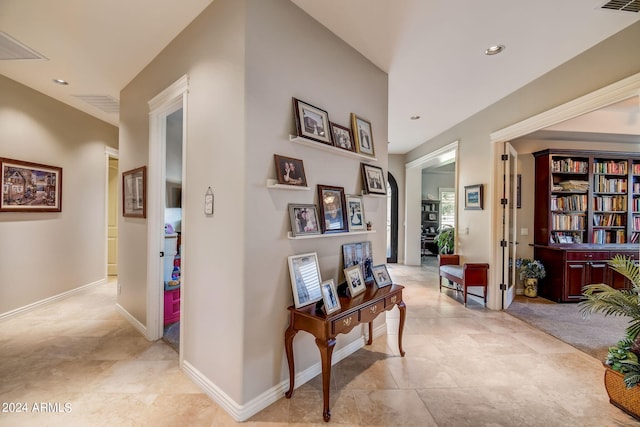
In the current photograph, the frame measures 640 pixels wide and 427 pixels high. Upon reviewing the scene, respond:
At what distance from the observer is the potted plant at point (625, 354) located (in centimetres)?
184

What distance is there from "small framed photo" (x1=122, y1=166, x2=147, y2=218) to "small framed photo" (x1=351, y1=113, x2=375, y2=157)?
214 cm

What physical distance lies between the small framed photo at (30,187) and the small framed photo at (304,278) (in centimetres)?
375

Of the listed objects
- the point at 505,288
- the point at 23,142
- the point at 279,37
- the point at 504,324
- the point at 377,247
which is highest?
the point at 279,37

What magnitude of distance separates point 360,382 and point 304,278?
3.14 ft

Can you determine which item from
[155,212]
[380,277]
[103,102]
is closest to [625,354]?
[380,277]

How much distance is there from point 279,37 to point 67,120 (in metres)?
3.99

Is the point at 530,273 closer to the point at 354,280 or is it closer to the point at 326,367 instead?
the point at 354,280

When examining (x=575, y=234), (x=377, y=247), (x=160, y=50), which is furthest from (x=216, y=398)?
(x=575, y=234)

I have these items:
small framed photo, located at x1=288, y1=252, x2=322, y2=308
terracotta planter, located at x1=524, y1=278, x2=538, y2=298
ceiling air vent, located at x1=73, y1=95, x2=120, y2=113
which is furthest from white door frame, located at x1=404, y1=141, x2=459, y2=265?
ceiling air vent, located at x1=73, y1=95, x2=120, y2=113

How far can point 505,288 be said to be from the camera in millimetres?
3918

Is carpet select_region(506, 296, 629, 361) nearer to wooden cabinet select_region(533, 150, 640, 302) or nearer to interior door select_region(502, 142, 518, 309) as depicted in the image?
interior door select_region(502, 142, 518, 309)

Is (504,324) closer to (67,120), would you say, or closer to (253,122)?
(253,122)

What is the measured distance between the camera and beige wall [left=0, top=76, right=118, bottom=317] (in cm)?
338

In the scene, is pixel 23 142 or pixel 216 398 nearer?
pixel 216 398
